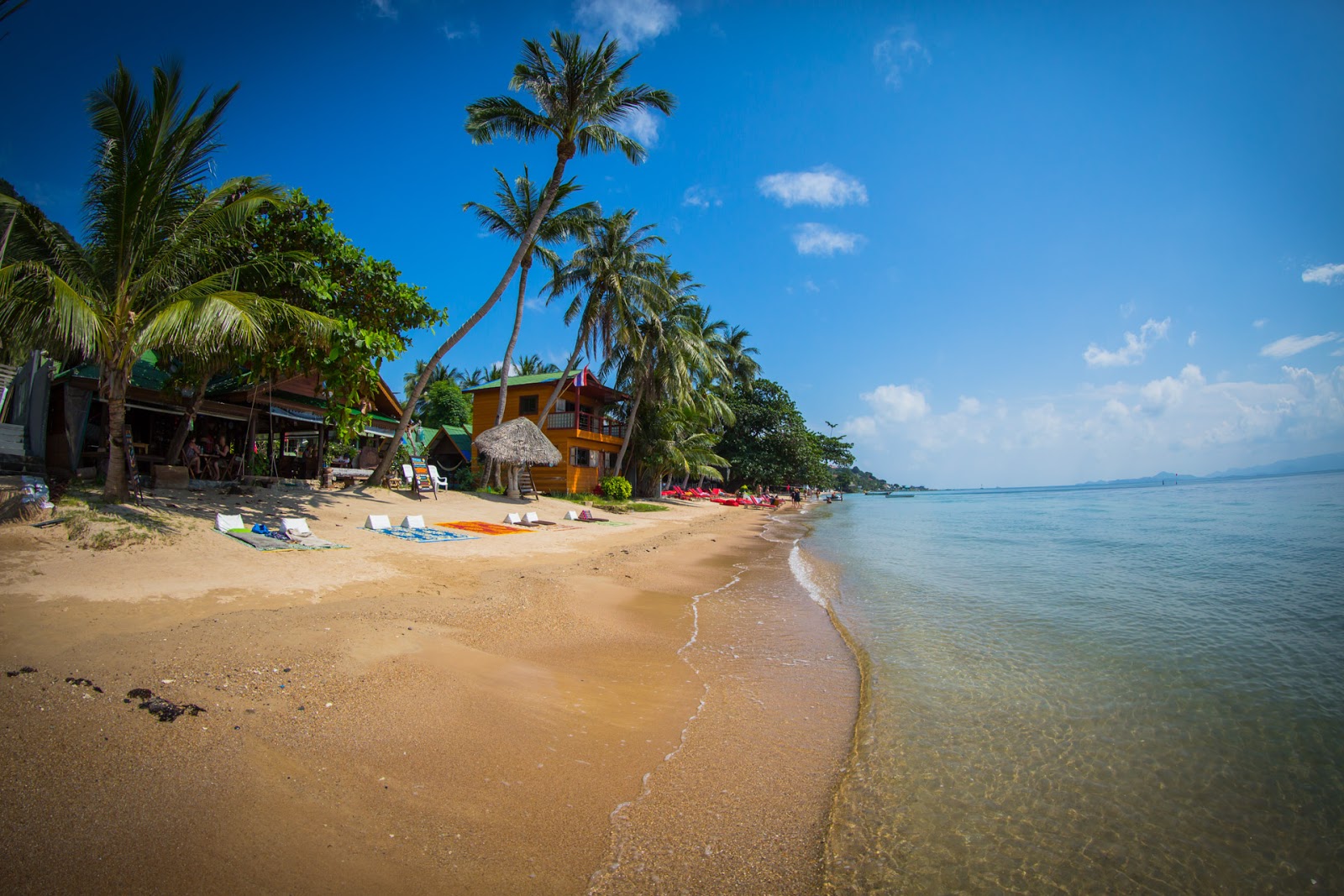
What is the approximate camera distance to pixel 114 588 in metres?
5.57

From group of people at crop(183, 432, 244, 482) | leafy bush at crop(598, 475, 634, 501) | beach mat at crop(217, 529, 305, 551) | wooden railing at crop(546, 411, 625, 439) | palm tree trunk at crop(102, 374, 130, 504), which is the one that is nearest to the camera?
beach mat at crop(217, 529, 305, 551)

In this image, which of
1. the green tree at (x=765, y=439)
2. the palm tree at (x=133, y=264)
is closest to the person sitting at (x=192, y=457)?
the palm tree at (x=133, y=264)

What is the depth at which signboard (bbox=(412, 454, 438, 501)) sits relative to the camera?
17.8 meters

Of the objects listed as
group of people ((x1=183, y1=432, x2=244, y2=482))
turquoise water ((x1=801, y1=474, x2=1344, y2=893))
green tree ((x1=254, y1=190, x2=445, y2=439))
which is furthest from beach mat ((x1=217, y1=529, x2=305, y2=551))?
turquoise water ((x1=801, y1=474, x2=1344, y2=893))

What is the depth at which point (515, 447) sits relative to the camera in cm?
2028

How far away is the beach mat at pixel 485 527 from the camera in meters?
13.3

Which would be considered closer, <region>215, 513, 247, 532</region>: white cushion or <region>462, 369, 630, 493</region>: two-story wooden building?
<region>215, 513, 247, 532</region>: white cushion

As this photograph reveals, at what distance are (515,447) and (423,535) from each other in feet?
29.8

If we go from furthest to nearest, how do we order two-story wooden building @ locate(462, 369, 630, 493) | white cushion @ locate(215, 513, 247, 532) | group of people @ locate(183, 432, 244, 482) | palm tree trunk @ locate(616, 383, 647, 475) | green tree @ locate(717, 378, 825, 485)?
green tree @ locate(717, 378, 825, 485)
palm tree trunk @ locate(616, 383, 647, 475)
two-story wooden building @ locate(462, 369, 630, 493)
group of people @ locate(183, 432, 244, 482)
white cushion @ locate(215, 513, 247, 532)

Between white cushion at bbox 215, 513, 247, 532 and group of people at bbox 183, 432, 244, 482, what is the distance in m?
5.98

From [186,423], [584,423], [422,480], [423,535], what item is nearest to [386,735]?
[423,535]

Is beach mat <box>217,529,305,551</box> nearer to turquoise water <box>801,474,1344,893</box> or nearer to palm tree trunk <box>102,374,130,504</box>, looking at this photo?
palm tree trunk <box>102,374,130,504</box>

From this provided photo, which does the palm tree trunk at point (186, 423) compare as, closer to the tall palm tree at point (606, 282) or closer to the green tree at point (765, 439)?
the tall palm tree at point (606, 282)

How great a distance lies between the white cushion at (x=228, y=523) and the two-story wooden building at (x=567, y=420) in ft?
62.5
